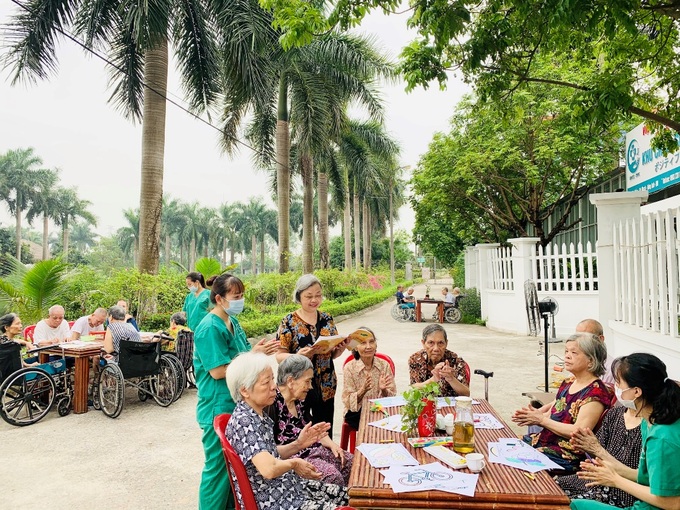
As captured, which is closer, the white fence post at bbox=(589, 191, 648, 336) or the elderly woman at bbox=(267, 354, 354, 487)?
the elderly woman at bbox=(267, 354, 354, 487)

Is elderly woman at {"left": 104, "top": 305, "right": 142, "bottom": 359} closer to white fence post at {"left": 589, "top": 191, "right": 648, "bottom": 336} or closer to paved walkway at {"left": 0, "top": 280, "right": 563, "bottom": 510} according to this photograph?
paved walkway at {"left": 0, "top": 280, "right": 563, "bottom": 510}

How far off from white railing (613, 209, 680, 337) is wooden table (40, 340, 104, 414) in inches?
238

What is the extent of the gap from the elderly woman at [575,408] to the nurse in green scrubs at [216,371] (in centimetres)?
174

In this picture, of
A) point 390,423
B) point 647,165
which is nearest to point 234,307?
point 390,423

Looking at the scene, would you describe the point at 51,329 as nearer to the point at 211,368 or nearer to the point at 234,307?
the point at 234,307

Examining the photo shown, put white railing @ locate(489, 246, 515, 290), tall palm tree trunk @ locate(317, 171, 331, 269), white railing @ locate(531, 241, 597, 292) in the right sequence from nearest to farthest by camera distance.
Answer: white railing @ locate(531, 241, 597, 292) < white railing @ locate(489, 246, 515, 290) < tall palm tree trunk @ locate(317, 171, 331, 269)

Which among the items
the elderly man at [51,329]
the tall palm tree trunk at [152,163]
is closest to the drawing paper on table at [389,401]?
the elderly man at [51,329]

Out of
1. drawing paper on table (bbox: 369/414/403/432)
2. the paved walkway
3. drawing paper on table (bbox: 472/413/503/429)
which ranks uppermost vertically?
drawing paper on table (bbox: 369/414/403/432)

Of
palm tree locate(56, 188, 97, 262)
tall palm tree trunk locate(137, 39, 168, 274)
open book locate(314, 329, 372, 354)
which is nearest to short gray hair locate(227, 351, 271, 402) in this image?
open book locate(314, 329, 372, 354)

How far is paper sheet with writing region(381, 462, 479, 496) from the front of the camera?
2039 mm

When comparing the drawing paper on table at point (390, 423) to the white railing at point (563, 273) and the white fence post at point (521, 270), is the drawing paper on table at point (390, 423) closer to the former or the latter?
the white railing at point (563, 273)

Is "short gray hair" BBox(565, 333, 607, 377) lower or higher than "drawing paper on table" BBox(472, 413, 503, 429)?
higher

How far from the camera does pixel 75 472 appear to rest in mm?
4055

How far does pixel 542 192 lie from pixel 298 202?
44.5 metres
